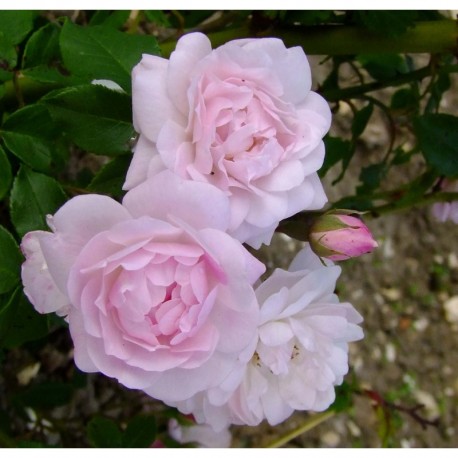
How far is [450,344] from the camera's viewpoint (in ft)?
6.41

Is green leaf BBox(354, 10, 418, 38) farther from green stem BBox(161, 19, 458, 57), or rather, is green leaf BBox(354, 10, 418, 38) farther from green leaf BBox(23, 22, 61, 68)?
green leaf BBox(23, 22, 61, 68)

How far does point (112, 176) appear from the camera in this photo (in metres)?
0.67

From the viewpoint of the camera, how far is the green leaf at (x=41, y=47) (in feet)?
2.48

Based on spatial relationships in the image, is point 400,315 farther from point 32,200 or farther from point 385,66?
point 32,200

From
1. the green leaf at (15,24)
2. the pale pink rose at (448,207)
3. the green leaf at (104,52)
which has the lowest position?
the pale pink rose at (448,207)

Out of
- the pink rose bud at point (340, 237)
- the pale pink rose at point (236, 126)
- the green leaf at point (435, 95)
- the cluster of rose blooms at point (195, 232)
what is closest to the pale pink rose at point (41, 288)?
the cluster of rose blooms at point (195, 232)

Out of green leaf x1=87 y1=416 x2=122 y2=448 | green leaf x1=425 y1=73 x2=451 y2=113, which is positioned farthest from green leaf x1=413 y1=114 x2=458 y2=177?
green leaf x1=87 y1=416 x2=122 y2=448

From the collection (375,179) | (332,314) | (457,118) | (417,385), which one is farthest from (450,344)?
(332,314)

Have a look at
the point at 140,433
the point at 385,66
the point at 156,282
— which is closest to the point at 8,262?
the point at 156,282

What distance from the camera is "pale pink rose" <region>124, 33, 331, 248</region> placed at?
21.0 inches

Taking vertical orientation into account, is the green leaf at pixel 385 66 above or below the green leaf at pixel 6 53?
below

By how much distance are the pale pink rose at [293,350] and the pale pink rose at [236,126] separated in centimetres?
7

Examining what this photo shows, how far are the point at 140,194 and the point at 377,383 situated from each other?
4.88 ft

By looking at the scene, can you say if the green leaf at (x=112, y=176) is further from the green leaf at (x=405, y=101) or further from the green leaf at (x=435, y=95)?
the green leaf at (x=405, y=101)
